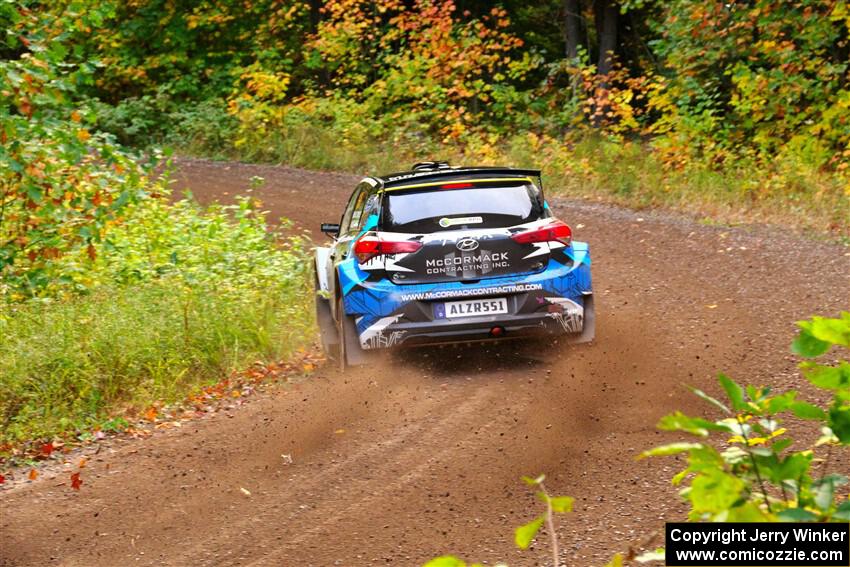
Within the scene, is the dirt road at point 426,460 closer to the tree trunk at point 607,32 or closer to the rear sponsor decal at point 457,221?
the rear sponsor decal at point 457,221

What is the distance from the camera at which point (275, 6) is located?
33.1 m

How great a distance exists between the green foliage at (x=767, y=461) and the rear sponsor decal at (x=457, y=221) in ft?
21.6

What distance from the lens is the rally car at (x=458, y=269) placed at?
9273mm

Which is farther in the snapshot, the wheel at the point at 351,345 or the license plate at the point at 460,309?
the wheel at the point at 351,345

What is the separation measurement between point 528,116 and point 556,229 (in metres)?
19.2

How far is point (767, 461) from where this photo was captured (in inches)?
99.8

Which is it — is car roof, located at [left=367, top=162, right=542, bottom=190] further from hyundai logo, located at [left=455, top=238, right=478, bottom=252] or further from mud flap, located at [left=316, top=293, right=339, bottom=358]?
mud flap, located at [left=316, top=293, right=339, bottom=358]

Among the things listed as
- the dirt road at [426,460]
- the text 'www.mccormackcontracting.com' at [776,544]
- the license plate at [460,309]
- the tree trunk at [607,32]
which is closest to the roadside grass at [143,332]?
the dirt road at [426,460]

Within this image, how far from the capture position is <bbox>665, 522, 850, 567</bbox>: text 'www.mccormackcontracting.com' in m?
2.32

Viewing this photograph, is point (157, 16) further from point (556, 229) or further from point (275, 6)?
point (556, 229)

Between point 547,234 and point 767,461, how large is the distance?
7021 mm

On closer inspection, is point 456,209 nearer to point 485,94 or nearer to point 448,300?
point 448,300

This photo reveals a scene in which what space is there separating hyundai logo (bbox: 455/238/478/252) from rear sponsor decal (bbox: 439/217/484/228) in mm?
199

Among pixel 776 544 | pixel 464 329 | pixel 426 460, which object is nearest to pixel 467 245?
pixel 464 329
